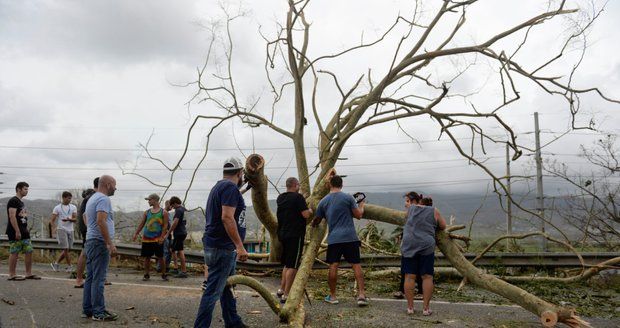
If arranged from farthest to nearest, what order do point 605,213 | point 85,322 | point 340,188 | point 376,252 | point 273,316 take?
point 605,213, point 376,252, point 340,188, point 273,316, point 85,322

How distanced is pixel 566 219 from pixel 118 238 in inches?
492

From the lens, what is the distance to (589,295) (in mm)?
7824

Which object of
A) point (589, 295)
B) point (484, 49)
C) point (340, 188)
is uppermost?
point (484, 49)

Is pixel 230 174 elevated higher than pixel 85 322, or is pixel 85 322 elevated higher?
pixel 230 174

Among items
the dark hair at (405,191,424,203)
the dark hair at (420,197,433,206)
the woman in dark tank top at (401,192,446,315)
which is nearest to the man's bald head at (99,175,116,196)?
the woman in dark tank top at (401,192,446,315)

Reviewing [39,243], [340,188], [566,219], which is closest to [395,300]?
[340,188]

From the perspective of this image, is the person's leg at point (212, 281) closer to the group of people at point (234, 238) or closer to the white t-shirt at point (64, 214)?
the group of people at point (234, 238)

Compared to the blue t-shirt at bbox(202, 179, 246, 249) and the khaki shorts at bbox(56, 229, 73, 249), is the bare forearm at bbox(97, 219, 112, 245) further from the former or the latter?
the khaki shorts at bbox(56, 229, 73, 249)

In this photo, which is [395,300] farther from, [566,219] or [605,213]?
[566,219]

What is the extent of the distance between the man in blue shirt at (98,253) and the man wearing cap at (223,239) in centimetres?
159

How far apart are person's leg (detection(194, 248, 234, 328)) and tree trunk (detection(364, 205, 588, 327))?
11.4ft

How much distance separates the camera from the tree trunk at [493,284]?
535cm

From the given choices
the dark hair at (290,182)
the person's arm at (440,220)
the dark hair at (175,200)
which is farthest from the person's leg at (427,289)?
the dark hair at (175,200)

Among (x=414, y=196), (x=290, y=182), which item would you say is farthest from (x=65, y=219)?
(x=414, y=196)
